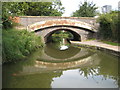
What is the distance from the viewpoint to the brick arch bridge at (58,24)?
619 inches

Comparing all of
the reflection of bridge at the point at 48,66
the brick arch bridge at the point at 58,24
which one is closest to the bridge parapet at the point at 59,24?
the brick arch bridge at the point at 58,24

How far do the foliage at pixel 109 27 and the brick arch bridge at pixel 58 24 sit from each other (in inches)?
42.5

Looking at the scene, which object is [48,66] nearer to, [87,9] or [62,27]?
[62,27]

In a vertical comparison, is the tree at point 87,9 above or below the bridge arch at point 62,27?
above

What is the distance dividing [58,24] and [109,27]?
17.6 ft

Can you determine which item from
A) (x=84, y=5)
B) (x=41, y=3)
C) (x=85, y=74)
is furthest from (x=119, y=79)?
(x=84, y=5)

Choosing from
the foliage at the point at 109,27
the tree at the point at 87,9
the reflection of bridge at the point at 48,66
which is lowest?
the reflection of bridge at the point at 48,66

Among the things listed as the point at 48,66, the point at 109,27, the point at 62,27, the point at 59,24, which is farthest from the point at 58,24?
the point at 48,66

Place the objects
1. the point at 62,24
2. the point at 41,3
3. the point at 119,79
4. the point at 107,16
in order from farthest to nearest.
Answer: the point at 41,3
the point at 62,24
the point at 107,16
the point at 119,79

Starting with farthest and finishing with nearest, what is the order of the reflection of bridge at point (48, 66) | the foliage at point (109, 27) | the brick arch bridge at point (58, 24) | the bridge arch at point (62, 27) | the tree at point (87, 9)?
1. the tree at point (87, 9)
2. the bridge arch at point (62, 27)
3. the brick arch bridge at point (58, 24)
4. the foliage at point (109, 27)
5. the reflection of bridge at point (48, 66)

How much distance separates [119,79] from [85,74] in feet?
4.22

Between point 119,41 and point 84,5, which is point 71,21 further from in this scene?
point 84,5

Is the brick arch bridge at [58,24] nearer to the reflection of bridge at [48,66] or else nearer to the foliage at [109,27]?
Result: the foliage at [109,27]

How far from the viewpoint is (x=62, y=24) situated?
54.3ft
